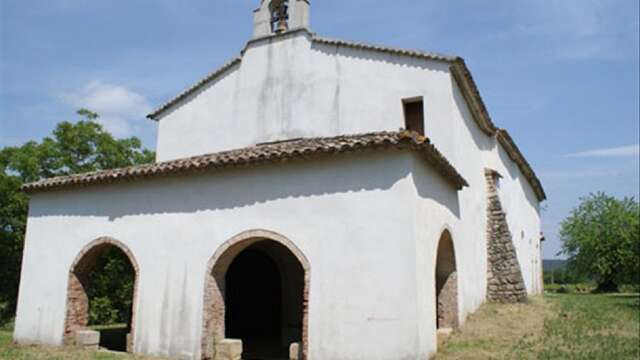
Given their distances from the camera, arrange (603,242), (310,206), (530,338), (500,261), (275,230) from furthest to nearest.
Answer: (603,242) < (500,261) < (530,338) < (275,230) < (310,206)

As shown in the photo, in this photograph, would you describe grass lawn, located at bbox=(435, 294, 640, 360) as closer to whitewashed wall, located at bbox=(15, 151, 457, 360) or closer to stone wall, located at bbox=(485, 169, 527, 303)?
stone wall, located at bbox=(485, 169, 527, 303)

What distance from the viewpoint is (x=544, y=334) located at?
11.6 meters

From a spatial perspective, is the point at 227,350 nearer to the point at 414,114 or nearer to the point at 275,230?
the point at 275,230

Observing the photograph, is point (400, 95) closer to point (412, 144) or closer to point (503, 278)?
point (412, 144)

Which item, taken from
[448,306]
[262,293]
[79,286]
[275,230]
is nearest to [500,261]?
[448,306]

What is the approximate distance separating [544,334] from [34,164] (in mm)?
20528

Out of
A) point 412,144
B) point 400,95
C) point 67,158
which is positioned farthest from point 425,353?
point 67,158

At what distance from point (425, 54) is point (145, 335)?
9.41 meters

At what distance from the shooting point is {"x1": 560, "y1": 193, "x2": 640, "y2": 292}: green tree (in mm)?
27250

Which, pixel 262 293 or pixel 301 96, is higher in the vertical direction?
pixel 301 96

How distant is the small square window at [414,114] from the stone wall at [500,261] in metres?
4.90

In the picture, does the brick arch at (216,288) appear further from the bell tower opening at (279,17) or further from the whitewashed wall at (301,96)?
the bell tower opening at (279,17)

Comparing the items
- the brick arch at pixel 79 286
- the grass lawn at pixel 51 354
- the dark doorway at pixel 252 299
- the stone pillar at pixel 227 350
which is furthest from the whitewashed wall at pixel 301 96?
the grass lawn at pixel 51 354

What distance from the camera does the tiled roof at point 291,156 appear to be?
29.1 feet
